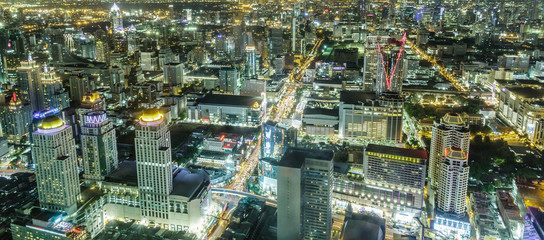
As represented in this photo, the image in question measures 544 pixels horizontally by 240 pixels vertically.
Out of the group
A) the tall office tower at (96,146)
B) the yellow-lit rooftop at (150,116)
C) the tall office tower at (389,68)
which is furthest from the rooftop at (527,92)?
the tall office tower at (96,146)

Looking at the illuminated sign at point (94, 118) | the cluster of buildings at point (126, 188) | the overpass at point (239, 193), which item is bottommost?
the overpass at point (239, 193)

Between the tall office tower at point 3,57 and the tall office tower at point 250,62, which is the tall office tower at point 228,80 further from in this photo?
the tall office tower at point 3,57

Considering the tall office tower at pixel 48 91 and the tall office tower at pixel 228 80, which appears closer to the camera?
the tall office tower at pixel 48 91

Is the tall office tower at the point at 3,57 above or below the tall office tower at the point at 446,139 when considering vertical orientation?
above

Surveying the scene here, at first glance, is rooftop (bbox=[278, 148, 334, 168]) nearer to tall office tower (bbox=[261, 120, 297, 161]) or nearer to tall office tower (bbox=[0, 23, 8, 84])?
tall office tower (bbox=[261, 120, 297, 161])

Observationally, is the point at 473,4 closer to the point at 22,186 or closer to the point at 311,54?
the point at 311,54

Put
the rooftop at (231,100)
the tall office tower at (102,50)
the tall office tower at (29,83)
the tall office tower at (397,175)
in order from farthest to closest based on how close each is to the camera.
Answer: the tall office tower at (102,50) → the rooftop at (231,100) → the tall office tower at (29,83) → the tall office tower at (397,175)
